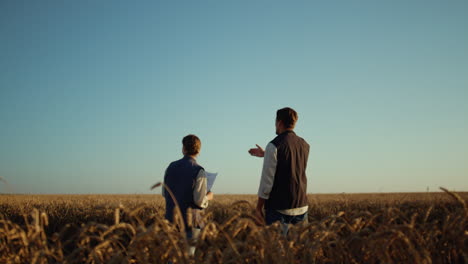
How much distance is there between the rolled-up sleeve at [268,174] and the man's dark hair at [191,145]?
0.98m

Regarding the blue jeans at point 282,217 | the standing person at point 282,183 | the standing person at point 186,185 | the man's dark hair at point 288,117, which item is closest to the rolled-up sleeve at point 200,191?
the standing person at point 186,185

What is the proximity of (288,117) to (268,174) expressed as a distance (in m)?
0.77

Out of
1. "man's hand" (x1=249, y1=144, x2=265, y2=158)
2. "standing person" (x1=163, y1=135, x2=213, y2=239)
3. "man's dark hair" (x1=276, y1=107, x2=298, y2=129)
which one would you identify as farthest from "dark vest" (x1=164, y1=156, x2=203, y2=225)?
"man's dark hair" (x1=276, y1=107, x2=298, y2=129)

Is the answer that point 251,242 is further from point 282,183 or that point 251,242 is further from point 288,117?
point 288,117

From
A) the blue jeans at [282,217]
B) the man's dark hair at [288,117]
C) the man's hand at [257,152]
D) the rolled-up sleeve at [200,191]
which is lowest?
the blue jeans at [282,217]

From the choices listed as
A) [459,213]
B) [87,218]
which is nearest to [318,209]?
[87,218]

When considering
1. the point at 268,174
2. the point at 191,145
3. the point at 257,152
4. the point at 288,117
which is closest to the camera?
the point at 268,174

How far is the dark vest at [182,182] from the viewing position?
4531 mm

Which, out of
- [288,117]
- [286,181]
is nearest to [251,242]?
[286,181]

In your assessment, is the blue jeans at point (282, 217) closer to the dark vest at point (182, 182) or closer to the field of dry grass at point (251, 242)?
the dark vest at point (182, 182)

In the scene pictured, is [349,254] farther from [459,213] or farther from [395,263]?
[459,213]

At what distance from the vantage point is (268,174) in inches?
168

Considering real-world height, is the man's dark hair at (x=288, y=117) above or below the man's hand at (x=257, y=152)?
above

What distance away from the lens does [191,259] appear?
93.4 inches
